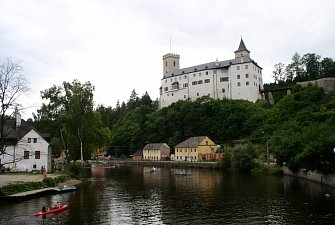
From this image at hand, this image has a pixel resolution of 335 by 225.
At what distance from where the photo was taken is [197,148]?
85.4m

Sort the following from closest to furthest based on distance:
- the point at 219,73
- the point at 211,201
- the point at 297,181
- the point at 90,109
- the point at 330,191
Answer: the point at 211,201, the point at 330,191, the point at 297,181, the point at 90,109, the point at 219,73

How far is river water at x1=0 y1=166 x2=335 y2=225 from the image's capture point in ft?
77.4

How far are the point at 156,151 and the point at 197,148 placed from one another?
18.3m

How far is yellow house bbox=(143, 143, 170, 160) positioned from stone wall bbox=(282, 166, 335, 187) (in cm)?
5159

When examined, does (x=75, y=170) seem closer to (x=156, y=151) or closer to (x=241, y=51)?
(x=156, y=151)

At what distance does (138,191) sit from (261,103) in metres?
67.2

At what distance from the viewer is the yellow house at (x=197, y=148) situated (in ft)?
280

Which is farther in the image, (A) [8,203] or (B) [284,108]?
(B) [284,108]

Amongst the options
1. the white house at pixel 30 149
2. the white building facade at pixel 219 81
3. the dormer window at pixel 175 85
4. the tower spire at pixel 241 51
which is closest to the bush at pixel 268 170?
the white house at pixel 30 149

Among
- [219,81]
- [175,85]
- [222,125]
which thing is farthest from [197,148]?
[175,85]

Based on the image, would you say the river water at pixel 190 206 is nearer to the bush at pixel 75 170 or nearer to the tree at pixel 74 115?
the bush at pixel 75 170

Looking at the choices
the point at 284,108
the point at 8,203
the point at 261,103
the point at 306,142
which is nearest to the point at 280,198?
the point at 306,142

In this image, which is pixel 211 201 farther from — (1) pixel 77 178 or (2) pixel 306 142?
(1) pixel 77 178

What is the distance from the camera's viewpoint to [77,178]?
49719 mm
